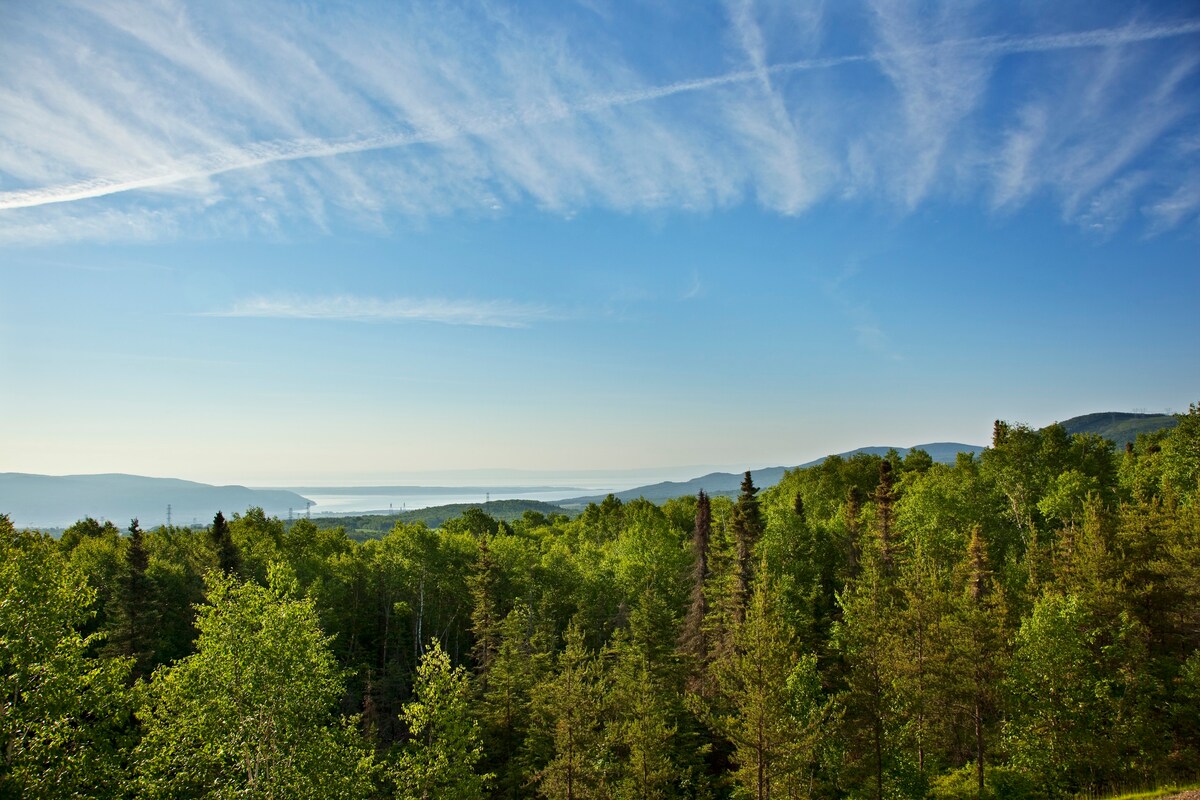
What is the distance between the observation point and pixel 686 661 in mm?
41000

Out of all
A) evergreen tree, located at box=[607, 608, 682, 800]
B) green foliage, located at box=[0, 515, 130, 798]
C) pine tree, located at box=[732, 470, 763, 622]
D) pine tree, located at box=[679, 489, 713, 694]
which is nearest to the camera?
green foliage, located at box=[0, 515, 130, 798]

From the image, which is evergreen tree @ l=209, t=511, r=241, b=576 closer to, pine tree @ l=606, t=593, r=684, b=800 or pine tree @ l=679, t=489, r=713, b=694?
pine tree @ l=606, t=593, r=684, b=800

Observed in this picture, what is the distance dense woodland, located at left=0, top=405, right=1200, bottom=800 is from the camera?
669 inches

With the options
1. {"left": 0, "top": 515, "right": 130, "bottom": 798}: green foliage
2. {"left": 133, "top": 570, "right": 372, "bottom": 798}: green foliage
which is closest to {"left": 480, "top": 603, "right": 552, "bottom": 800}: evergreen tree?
{"left": 133, "top": 570, "right": 372, "bottom": 798}: green foliage

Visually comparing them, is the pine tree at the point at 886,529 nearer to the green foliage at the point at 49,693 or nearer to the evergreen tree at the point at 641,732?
the evergreen tree at the point at 641,732

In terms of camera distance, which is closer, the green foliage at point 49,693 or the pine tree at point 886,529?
the green foliage at point 49,693

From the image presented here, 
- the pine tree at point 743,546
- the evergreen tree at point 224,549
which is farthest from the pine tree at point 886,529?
the evergreen tree at point 224,549

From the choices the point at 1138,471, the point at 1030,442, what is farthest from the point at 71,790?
the point at 1138,471

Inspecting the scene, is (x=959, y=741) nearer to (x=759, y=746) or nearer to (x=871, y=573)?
(x=871, y=573)

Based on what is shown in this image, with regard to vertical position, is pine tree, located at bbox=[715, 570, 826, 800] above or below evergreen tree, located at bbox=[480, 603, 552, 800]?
above

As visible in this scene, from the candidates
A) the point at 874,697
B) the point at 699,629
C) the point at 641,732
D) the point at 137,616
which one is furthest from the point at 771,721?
the point at 137,616

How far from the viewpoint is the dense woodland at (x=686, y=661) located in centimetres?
1698

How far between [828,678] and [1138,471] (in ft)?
120

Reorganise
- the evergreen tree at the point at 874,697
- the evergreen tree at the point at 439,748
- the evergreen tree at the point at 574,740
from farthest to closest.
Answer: the evergreen tree at the point at 574,740 < the evergreen tree at the point at 874,697 < the evergreen tree at the point at 439,748
